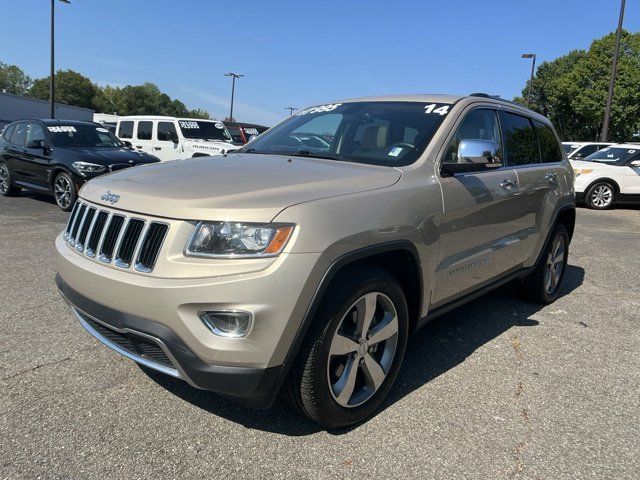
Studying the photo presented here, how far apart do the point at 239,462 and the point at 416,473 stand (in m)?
0.80

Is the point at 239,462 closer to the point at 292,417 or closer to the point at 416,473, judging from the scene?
the point at 292,417

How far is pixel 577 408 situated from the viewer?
2.93 m

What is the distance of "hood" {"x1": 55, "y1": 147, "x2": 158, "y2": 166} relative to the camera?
8.61 meters

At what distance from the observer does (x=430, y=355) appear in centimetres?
354

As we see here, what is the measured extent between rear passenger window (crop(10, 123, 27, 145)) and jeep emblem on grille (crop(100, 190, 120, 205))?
857cm

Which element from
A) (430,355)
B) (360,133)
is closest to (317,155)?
(360,133)

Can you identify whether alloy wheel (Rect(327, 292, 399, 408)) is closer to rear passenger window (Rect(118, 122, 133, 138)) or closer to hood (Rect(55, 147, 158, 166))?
hood (Rect(55, 147, 158, 166))

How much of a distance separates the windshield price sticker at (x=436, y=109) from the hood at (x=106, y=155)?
6711 millimetres

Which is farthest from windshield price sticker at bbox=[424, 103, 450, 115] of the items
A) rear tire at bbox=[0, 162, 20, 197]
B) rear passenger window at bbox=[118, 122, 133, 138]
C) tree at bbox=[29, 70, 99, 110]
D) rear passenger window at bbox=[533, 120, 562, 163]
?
tree at bbox=[29, 70, 99, 110]

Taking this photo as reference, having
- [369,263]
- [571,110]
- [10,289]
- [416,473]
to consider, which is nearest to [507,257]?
[369,263]

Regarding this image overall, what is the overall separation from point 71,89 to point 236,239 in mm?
98660

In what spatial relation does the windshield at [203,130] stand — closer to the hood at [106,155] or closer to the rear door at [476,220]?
the hood at [106,155]

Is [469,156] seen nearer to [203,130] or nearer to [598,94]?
[203,130]

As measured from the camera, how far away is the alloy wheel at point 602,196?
13.1 metres
